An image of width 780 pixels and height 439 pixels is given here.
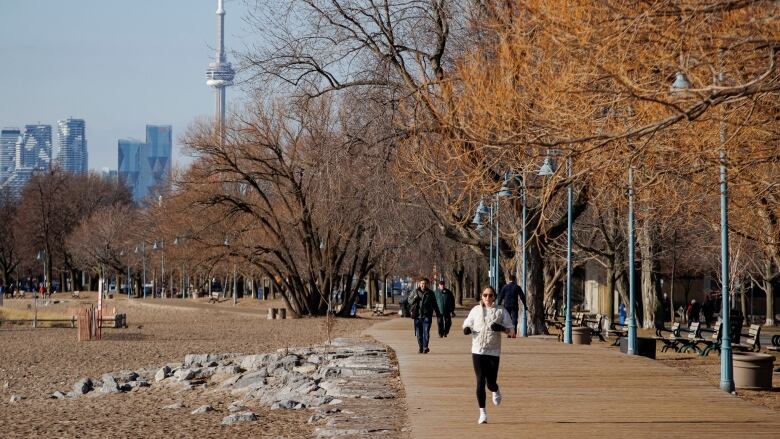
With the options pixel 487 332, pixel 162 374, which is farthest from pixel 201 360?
pixel 487 332

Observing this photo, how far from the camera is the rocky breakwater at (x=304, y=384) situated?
16578mm

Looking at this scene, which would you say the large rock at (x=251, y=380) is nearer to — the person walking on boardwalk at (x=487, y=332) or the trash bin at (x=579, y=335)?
the person walking on boardwalk at (x=487, y=332)

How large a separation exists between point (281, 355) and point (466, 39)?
33.0 feet

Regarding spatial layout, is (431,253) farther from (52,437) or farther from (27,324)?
(52,437)

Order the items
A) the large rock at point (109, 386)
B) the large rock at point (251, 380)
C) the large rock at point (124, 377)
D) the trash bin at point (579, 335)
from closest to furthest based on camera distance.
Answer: the large rock at point (251, 380) < the large rock at point (109, 386) < the large rock at point (124, 377) < the trash bin at point (579, 335)

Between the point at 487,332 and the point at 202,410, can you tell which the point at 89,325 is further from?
the point at 487,332

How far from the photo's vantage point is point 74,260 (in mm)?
122625

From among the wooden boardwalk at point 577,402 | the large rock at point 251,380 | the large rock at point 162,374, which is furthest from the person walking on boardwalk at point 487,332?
the large rock at point 162,374

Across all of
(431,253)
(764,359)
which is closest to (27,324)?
(431,253)

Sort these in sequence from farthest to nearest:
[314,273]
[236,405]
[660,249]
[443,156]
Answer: [314,273] < [660,249] < [443,156] < [236,405]

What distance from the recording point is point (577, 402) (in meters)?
17.5

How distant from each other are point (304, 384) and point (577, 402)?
19.5 feet

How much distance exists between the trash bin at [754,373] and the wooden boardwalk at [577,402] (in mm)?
939

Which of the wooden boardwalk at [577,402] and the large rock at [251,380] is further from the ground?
the wooden boardwalk at [577,402]
